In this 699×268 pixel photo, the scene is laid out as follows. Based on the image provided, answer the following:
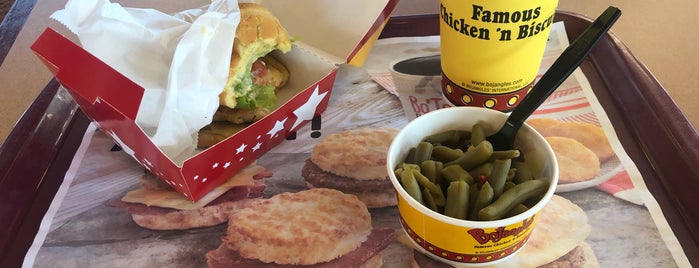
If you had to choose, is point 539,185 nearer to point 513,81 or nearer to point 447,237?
point 447,237

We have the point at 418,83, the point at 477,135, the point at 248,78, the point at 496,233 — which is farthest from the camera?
the point at 418,83

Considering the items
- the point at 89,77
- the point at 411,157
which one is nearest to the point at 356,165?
the point at 411,157

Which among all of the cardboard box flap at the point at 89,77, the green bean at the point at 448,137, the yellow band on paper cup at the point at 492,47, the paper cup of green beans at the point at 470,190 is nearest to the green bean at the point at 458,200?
the paper cup of green beans at the point at 470,190

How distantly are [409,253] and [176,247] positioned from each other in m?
0.27

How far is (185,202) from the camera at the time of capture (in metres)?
0.72

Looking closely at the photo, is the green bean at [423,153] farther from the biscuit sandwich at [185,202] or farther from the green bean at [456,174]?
the biscuit sandwich at [185,202]

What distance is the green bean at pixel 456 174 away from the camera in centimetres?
60

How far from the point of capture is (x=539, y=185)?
0.59m

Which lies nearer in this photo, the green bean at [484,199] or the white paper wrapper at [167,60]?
the green bean at [484,199]

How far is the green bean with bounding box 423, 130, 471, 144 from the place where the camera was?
2.22 ft

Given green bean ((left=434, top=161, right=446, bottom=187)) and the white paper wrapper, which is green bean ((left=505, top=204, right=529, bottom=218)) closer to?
green bean ((left=434, top=161, right=446, bottom=187))

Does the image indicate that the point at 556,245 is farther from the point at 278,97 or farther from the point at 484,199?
the point at 278,97

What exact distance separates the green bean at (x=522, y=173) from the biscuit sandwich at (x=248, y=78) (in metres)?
0.36

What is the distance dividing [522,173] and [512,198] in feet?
0.17
